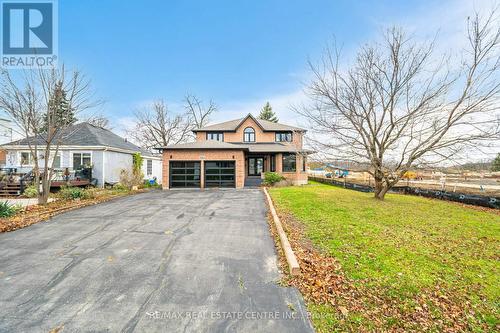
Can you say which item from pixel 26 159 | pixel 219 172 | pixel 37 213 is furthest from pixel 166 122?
pixel 37 213

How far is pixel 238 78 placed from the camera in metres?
28.5

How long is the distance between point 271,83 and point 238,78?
19.8 ft

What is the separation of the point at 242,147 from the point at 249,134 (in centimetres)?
727

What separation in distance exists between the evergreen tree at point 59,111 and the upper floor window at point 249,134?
1663 centimetres

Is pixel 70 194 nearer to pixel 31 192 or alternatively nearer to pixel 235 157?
pixel 31 192

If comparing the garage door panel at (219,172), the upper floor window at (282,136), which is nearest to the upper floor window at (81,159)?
the garage door panel at (219,172)

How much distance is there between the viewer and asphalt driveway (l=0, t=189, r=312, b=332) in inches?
108

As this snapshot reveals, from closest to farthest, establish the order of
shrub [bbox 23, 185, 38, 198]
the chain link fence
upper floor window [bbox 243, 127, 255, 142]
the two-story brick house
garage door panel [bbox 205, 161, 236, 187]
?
the chain link fence → shrub [bbox 23, 185, 38, 198] → the two-story brick house → garage door panel [bbox 205, 161, 236, 187] → upper floor window [bbox 243, 127, 255, 142]

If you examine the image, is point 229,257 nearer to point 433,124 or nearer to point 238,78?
point 433,124

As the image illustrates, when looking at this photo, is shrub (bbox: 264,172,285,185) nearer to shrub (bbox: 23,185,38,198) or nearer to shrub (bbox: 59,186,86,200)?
shrub (bbox: 59,186,86,200)

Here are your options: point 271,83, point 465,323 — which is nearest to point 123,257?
point 465,323

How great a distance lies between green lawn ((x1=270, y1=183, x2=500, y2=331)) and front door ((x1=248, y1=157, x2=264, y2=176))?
15.5 m

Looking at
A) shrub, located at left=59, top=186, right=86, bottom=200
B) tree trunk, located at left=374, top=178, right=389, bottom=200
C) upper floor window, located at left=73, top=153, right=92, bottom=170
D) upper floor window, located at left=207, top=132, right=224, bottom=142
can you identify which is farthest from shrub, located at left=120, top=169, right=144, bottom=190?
tree trunk, located at left=374, top=178, right=389, bottom=200

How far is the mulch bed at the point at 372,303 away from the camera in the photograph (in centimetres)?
272
